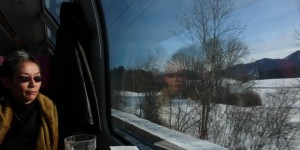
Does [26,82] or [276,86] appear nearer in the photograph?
[276,86]

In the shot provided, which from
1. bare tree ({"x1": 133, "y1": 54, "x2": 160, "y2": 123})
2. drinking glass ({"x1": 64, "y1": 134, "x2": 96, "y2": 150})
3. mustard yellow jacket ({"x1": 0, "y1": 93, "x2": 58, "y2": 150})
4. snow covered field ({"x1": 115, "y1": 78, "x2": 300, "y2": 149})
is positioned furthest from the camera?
bare tree ({"x1": 133, "y1": 54, "x2": 160, "y2": 123})

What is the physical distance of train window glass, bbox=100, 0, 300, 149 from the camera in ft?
3.21

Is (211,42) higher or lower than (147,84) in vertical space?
higher

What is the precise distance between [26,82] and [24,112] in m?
0.13

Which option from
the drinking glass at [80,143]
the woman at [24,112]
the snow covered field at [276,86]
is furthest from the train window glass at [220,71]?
the woman at [24,112]

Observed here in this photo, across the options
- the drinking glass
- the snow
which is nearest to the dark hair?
the drinking glass

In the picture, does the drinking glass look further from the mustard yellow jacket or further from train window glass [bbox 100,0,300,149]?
train window glass [bbox 100,0,300,149]

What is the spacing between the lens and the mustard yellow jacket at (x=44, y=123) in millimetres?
1336

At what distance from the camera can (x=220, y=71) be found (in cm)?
125

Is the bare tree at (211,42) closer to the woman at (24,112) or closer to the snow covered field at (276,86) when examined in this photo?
the snow covered field at (276,86)

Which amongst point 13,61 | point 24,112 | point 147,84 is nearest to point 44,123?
point 24,112

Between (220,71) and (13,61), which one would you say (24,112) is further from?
(220,71)

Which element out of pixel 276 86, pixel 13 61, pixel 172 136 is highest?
pixel 13 61

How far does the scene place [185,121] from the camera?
153 cm
